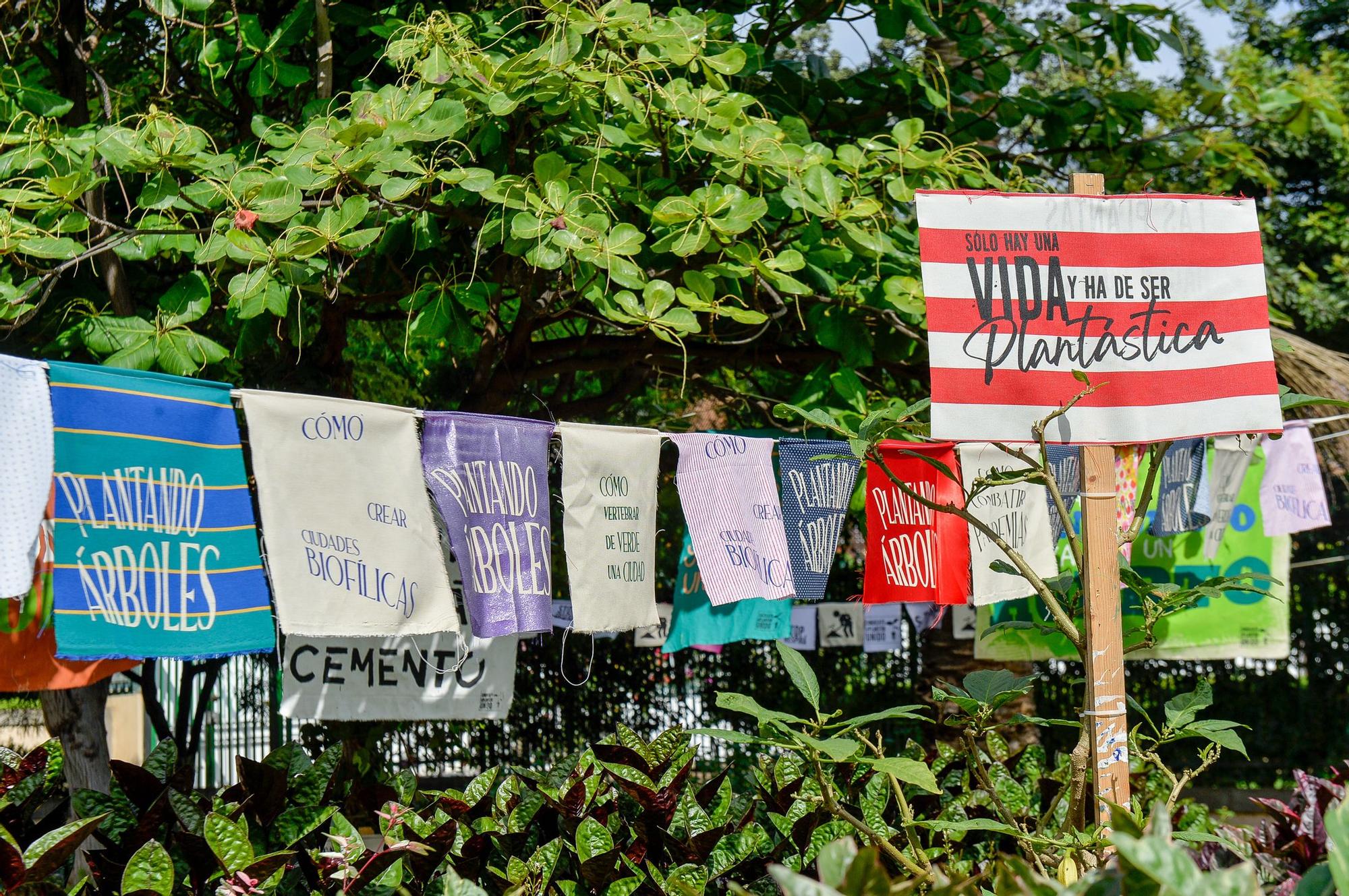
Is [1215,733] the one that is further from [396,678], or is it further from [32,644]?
[32,644]

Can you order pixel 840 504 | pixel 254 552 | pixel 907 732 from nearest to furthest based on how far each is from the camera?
1. pixel 254 552
2. pixel 840 504
3. pixel 907 732

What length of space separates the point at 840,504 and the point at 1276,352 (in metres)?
2.30

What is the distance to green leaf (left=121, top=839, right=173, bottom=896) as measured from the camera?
2.40 metres

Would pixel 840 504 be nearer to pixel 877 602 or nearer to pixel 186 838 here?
pixel 877 602

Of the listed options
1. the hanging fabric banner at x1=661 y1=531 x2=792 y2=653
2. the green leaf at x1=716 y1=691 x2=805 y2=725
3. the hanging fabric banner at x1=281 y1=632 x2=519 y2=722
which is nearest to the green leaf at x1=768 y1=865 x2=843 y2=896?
the green leaf at x1=716 y1=691 x2=805 y2=725

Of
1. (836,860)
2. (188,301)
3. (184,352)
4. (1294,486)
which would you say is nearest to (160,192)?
(188,301)

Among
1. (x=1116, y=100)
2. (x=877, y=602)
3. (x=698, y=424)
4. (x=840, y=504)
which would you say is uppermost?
(x=1116, y=100)

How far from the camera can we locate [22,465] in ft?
8.73

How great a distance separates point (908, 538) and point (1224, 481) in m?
2.03

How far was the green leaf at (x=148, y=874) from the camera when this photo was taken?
2.40m

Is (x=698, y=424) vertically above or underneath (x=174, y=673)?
above

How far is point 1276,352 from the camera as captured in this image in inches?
204

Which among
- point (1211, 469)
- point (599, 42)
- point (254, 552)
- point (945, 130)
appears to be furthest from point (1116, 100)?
point (254, 552)

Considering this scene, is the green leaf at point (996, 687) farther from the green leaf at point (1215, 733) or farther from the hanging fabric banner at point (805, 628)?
the hanging fabric banner at point (805, 628)
